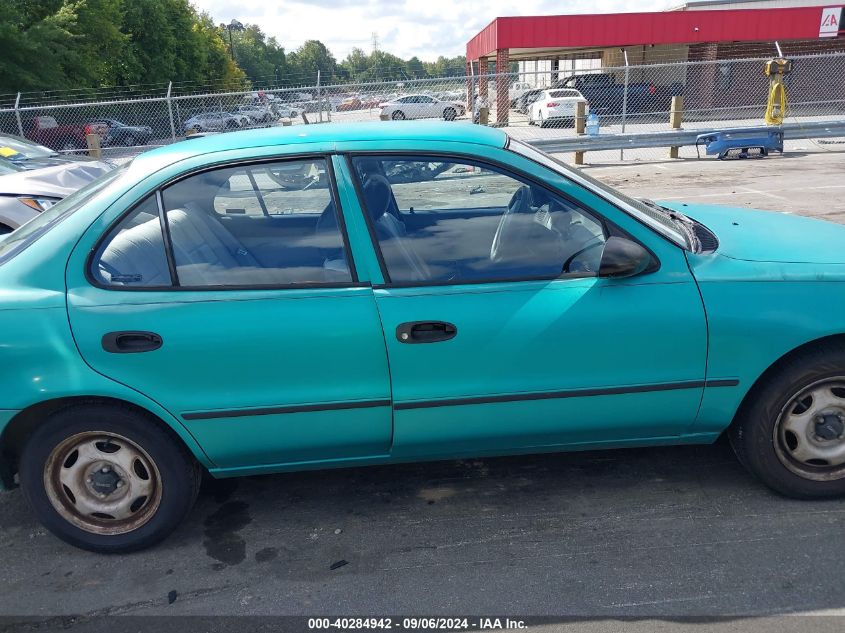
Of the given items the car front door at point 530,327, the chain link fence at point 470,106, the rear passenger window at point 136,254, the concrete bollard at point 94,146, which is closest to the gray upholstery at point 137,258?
the rear passenger window at point 136,254

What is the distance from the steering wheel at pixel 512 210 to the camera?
3.01 m

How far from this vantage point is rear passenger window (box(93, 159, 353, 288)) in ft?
9.36

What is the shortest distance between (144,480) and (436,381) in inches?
50.6

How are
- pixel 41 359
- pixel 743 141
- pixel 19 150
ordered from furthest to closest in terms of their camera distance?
pixel 743 141 < pixel 19 150 < pixel 41 359

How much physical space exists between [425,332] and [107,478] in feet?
4.75

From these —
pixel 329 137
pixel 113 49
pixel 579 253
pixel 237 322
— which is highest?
pixel 113 49

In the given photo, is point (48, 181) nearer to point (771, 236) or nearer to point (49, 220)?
point (49, 220)

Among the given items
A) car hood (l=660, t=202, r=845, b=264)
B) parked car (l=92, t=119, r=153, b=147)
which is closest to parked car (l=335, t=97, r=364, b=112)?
parked car (l=92, t=119, r=153, b=147)

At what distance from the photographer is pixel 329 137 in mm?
3029

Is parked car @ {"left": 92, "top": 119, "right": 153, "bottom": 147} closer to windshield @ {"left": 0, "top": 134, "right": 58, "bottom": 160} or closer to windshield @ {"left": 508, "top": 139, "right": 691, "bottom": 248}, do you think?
windshield @ {"left": 0, "top": 134, "right": 58, "bottom": 160}

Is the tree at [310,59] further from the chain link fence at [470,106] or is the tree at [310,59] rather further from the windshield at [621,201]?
the windshield at [621,201]

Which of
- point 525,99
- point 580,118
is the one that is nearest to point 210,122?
point 580,118

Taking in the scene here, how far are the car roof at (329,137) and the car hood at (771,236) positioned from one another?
114 cm

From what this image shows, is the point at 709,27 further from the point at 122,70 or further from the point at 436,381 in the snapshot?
the point at 436,381
